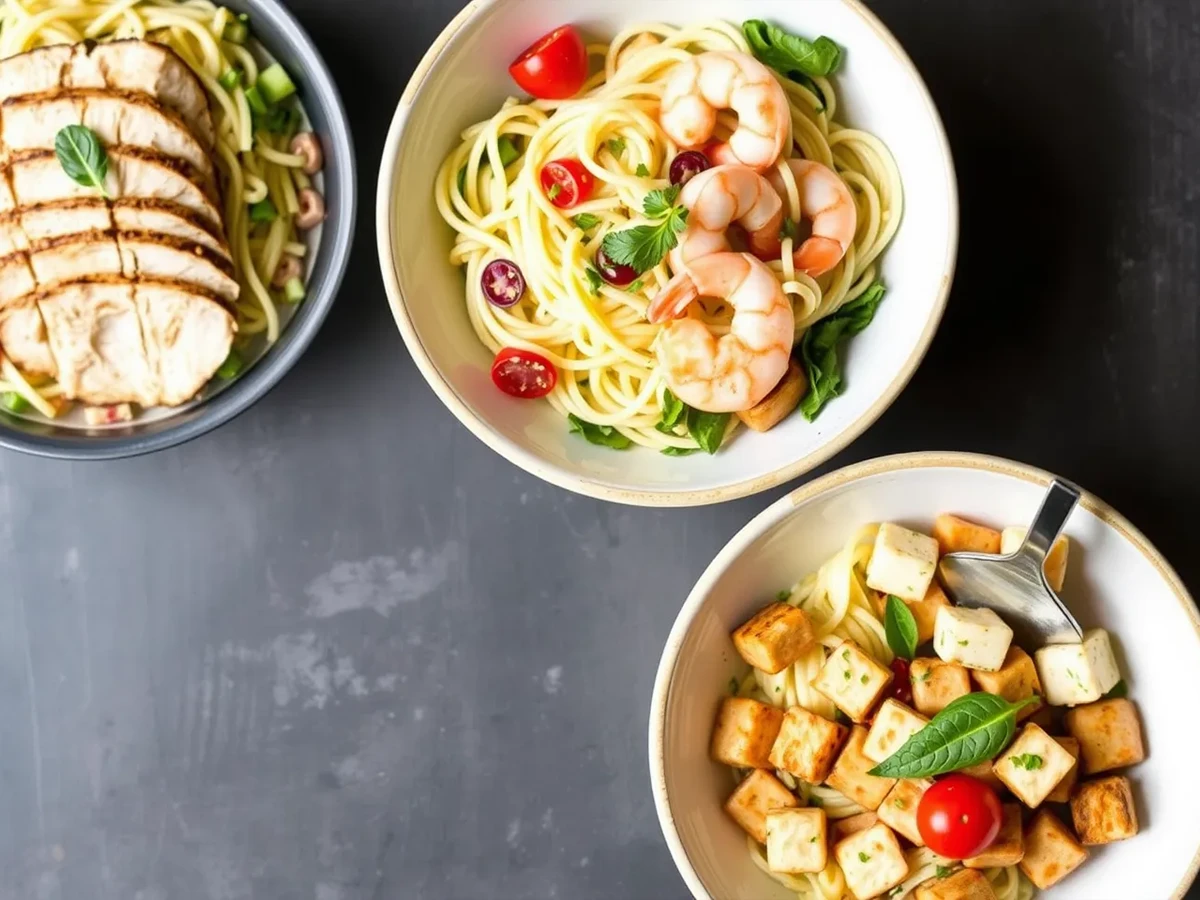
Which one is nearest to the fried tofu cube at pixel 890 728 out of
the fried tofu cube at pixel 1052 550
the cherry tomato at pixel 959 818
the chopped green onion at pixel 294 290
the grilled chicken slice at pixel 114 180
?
the cherry tomato at pixel 959 818

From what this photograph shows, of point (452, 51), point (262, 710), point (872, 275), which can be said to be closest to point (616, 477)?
point (872, 275)

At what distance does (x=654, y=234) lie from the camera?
255cm

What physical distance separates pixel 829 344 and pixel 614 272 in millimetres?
576

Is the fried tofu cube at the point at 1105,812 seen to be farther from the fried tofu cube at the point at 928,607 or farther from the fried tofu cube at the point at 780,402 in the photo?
the fried tofu cube at the point at 780,402

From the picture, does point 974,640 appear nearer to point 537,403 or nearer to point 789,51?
point 537,403

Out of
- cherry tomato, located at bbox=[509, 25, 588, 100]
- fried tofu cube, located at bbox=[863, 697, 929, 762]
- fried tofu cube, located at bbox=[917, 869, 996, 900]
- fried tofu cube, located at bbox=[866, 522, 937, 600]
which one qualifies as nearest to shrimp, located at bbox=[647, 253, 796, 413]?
fried tofu cube, located at bbox=[866, 522, 937, 600]

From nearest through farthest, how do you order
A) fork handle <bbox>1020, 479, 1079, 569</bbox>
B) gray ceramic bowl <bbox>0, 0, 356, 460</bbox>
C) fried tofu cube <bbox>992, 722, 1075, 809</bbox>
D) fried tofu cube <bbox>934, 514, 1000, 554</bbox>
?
fork handle <bbox>1020, 479, 1079, 569</bbox> < fried tofu cube <bbox>992, 722, 1075, 809</bbox> < fried tofu cube <bbox>934, 514, 1000, 554</bbox> < gray ceramic bowl <bbox>0, 0, 356, 460</bbox>

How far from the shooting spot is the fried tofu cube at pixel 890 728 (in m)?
2.63

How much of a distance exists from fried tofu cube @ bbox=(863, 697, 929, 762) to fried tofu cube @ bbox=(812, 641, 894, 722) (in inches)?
1.7

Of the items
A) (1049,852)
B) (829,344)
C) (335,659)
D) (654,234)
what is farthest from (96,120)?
(1049,852)

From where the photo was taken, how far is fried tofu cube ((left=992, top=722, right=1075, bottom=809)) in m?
2.60

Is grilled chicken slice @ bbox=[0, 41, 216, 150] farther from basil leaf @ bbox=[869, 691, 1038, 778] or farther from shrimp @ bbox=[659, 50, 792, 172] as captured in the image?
basil leaf @ bbox=[869, 691, 1038, 778]

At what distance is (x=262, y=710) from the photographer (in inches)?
124

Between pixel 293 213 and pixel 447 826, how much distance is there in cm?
178
